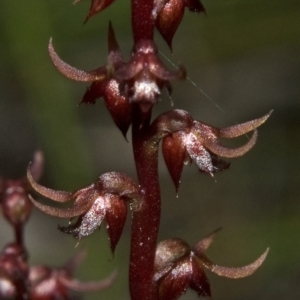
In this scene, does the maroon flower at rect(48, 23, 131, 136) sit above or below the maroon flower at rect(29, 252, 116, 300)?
above

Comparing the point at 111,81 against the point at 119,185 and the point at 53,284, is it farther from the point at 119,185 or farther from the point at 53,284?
the point at 53,284

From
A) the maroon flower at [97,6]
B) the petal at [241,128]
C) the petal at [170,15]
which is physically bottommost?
the petal at [241,128]

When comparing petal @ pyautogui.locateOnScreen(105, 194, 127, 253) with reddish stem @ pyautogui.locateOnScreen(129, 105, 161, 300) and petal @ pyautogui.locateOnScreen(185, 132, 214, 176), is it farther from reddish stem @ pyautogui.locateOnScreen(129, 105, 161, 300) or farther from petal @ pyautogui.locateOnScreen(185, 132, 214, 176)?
petal @ pyautogui.locateOnScreen(185, 132, 214, 176)

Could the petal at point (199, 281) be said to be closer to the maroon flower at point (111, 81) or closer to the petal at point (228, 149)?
the petal at point (228, 149)

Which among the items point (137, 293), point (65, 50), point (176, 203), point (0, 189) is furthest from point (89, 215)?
point (65, 50)

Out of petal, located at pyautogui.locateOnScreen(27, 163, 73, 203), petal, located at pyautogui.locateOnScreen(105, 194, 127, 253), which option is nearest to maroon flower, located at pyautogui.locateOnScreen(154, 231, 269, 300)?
petal, located at pyautogui.locateOnScreen(105, 194, 127, 253)

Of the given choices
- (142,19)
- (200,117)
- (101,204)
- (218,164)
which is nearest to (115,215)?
(101,204)

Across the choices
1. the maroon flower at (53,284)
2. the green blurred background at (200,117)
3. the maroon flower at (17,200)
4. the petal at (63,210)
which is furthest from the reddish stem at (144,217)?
the green blurred background at (200,117)
